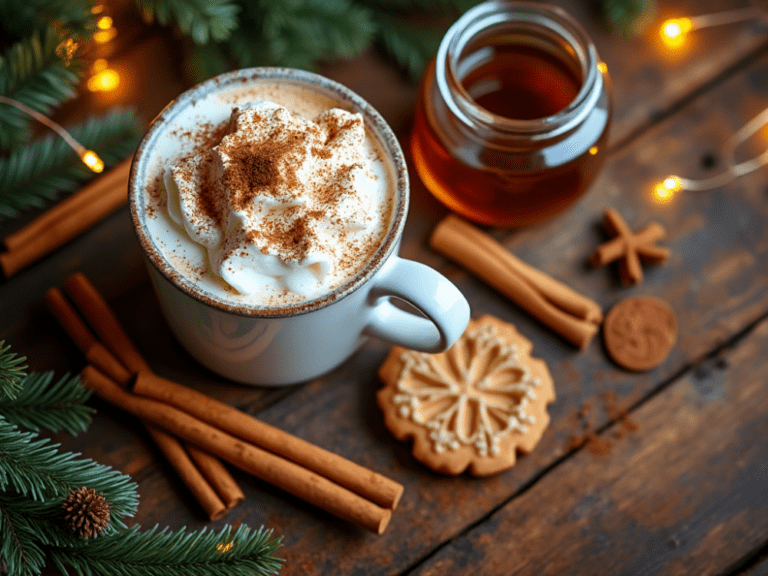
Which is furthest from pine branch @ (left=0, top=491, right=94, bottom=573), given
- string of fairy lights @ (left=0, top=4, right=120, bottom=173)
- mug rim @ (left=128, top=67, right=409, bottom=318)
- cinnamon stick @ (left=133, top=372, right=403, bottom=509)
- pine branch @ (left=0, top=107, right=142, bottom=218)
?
string of fairy lights @ (left=0, top=4, right=120, bottom=173)

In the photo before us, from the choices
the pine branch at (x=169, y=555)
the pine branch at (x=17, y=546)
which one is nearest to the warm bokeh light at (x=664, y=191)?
the pine branch at (x=169, y=555)

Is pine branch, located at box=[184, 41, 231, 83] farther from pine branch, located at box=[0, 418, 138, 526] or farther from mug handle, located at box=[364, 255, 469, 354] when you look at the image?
pine branch, located at box=[0, 418, 138, 526]

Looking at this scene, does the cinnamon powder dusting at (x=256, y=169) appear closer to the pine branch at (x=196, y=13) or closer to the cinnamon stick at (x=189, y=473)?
the pine branch at (x=196, y=13)

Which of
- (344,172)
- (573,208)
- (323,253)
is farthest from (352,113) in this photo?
(573,208)

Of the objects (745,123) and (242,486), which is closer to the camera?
(242,486)

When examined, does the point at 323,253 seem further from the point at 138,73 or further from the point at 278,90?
the point at 138,73

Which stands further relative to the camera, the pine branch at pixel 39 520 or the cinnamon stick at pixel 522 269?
the cinnamon stick at pixel 522 269
